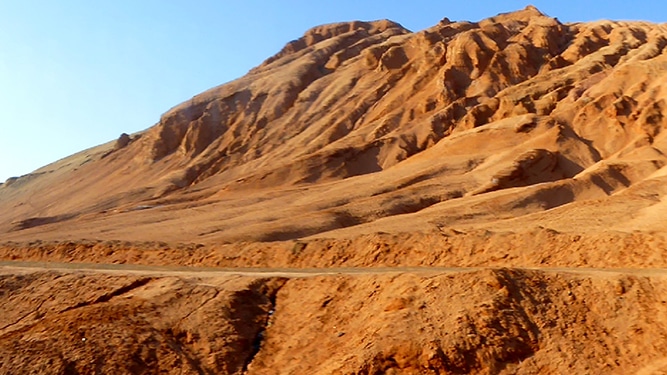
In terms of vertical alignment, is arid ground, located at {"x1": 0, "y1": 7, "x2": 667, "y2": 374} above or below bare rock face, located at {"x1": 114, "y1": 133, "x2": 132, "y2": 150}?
below

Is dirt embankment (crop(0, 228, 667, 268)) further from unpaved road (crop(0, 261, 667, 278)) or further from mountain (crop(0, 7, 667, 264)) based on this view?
unpaved road (crop(0, 261, 667, 278))

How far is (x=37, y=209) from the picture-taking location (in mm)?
73250

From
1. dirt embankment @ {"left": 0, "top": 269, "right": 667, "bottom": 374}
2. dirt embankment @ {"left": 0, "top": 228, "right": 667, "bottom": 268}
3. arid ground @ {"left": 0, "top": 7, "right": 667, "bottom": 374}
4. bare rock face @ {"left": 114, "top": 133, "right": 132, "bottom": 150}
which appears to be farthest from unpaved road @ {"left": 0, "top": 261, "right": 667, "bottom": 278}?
bare rock face @ {"left": 114, "top": 133, "right": 132, "bottom": 150}

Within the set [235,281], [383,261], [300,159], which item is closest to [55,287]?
[235,281]

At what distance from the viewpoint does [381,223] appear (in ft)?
104

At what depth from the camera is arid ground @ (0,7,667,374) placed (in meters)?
14.4

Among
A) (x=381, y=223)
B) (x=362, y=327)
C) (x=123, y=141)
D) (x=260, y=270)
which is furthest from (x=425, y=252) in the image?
(x=123, y=141)

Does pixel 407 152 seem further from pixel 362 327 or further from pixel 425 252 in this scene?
pixel 362 327

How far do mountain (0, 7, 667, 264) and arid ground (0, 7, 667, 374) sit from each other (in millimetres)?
190

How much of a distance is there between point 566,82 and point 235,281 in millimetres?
40928

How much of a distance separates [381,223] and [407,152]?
21.0 metres

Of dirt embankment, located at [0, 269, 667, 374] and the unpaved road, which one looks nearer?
dirt embankment, located at [0, 269, 667, 374]

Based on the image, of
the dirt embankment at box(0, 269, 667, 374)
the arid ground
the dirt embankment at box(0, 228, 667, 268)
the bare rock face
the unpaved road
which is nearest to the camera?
the dirt embankment at box(0, 269, 667, 374)

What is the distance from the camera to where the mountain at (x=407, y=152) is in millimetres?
31922
